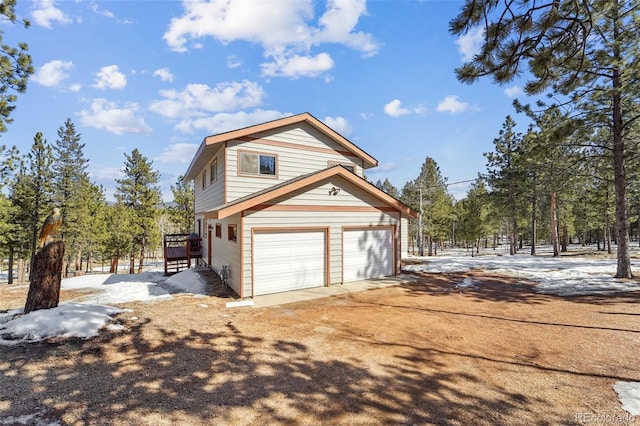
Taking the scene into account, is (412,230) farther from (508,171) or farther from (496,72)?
(496,72)

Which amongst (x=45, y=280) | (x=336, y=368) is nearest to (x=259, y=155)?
(x=45, y=280)

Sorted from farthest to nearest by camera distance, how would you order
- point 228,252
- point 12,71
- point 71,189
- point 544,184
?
point 71,189, point 544,184, point 228,252, point 12,71

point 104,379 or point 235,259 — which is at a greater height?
point 235,259

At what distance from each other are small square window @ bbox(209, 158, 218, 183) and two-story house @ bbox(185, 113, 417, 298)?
0.15 ft

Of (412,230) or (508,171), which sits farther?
(412,230)

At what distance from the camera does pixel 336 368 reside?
4652 millimetres

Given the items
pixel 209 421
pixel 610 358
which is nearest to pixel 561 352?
pixel 610 358

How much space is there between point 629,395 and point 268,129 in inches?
461

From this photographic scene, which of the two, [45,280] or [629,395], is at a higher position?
[45,280]

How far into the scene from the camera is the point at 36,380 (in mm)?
4102

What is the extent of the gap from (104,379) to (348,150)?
487 inches

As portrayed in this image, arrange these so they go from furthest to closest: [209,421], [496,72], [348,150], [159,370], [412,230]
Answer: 1. [412,230]
2. [348,150]
3. [496,72]
4. [159,370]
5. [209,421]

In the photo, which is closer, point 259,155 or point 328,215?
point 328,215

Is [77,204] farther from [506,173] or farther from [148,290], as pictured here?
[506,173]
